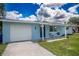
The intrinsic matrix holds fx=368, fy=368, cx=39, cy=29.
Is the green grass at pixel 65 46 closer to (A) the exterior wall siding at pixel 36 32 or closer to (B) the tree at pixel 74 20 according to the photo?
(A) the exterior wall siding at pixel 36 32

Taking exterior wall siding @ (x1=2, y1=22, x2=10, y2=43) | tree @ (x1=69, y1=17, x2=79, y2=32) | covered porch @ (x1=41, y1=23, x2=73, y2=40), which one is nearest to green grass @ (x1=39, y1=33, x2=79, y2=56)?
covered porch @ (x1=41, y1=23, x2=73, y2=40)

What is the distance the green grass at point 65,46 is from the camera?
8977 millimetres

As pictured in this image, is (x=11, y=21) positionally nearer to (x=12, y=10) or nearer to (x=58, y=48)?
(x=12, y=10)

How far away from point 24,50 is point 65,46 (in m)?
1.01

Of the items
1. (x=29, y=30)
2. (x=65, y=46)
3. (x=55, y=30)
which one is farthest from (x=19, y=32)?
(x=65, y=46)

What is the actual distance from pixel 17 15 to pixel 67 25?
1265mm

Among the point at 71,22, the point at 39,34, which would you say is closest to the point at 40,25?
the point at 39,34

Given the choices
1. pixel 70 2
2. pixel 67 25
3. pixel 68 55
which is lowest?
pixel 68 55

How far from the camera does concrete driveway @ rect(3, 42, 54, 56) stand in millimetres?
8961

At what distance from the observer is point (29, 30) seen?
9.15 metres

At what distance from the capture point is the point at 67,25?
9.16 metres

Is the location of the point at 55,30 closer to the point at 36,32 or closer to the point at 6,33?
the point at 36,32

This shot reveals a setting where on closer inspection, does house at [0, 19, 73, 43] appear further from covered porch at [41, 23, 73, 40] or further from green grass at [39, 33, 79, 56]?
green grass at [39, 33, 79, 56]

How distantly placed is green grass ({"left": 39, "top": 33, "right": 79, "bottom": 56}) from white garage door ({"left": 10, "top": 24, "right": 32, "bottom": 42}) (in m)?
0.42
